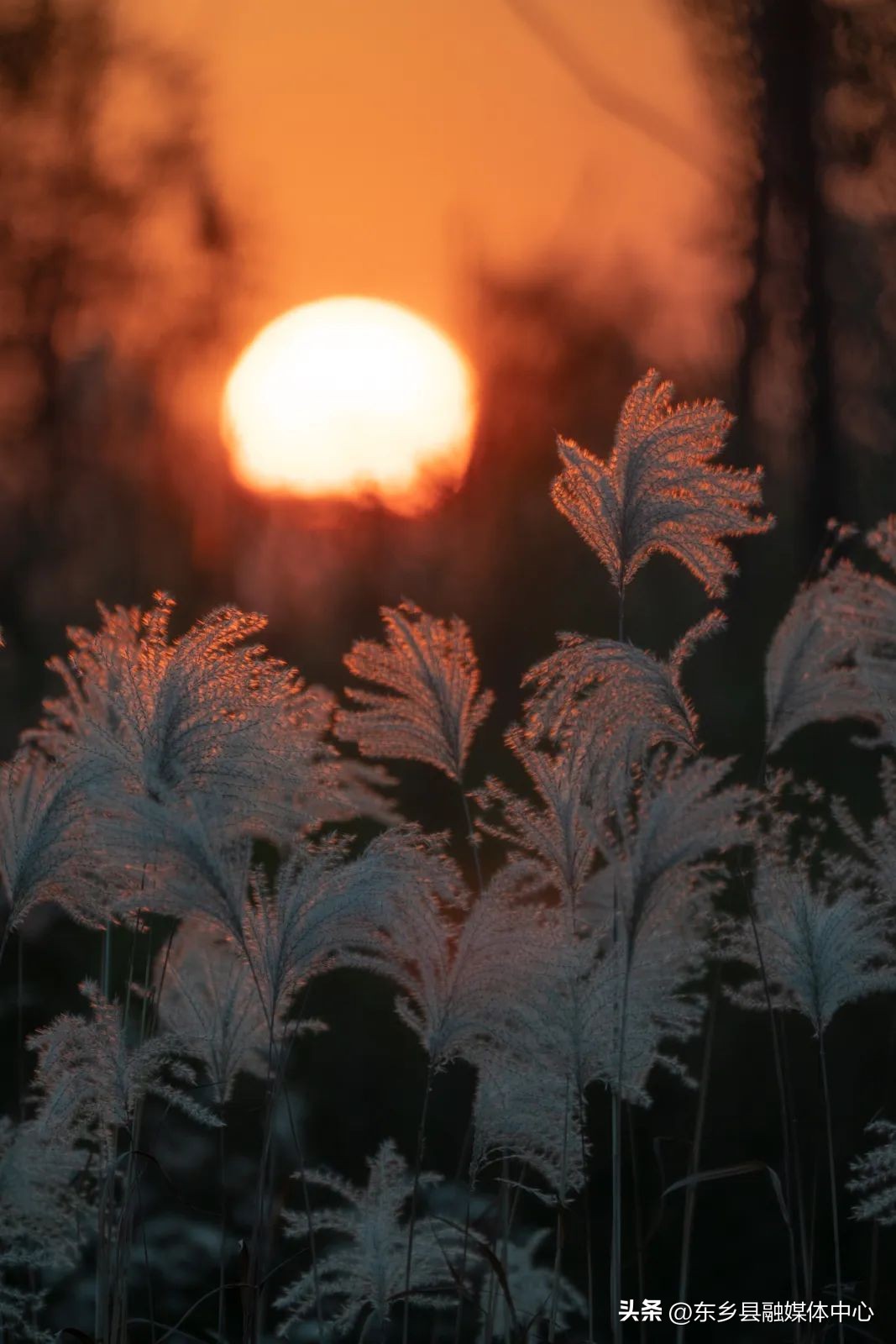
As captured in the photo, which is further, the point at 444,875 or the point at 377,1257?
the point at 377,1257

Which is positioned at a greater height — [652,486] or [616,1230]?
[652,486]

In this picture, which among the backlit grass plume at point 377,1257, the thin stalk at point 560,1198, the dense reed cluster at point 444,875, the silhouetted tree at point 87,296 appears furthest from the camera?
the silhouetted tree at point 87,296

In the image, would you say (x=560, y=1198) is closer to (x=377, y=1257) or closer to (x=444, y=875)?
Answer: (x=377, y=1257)

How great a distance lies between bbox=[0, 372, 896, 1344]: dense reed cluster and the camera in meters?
1.74

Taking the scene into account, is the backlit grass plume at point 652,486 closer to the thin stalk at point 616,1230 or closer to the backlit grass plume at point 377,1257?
the thin stalk at point 616,1230

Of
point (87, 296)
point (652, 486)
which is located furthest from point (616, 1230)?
point (87, 296)

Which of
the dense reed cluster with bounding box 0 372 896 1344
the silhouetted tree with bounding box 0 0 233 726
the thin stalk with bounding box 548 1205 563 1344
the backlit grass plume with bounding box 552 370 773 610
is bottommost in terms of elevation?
the thin stalk with bounding box 548 1205 563 1344

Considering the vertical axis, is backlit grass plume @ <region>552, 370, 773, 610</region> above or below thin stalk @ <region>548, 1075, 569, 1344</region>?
above

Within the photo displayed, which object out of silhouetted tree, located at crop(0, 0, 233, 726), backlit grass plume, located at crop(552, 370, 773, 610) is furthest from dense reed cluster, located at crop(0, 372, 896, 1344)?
silhouetted tree, located at crop(0, 0, 233, 726)

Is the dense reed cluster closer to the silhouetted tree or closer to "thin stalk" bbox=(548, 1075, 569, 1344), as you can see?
"thin stalk" bbox=(548, 1075, 569, 1344)

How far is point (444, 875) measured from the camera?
1779 millimetres

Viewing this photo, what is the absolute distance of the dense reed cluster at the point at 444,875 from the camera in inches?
68.6

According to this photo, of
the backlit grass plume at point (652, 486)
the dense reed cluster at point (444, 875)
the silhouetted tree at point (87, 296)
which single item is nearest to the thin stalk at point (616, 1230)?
the dense reed cluster at point (444, 875)

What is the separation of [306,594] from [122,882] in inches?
150
